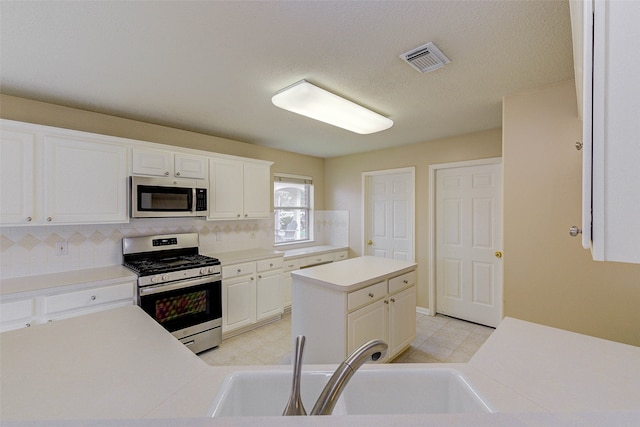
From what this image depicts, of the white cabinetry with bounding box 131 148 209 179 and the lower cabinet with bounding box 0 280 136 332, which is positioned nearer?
the lower cabinet with bounding box 0 280 136 332

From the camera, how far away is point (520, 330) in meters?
1.23

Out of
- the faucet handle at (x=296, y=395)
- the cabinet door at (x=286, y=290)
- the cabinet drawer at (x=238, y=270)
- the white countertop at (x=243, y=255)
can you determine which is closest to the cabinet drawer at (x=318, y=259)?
the cabinet door at (x=286, y=290)

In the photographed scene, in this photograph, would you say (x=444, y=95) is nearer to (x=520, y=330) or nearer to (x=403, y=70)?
(x=403, y=70)

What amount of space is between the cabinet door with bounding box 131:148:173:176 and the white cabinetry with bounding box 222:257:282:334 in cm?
118

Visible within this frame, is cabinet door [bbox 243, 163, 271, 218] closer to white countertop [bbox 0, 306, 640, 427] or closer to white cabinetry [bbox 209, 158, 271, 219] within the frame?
white cabinetry [bbox 209, 158, 271, 219]

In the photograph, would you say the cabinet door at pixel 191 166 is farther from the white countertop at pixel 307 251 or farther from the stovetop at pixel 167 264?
the white countertop at pixel 307 251

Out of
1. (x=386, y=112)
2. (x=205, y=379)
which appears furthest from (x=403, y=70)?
(x=205, y=379)

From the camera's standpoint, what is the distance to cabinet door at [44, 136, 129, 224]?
221 cm

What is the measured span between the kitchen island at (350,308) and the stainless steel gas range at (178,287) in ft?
3.10

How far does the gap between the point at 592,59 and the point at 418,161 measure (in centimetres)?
356

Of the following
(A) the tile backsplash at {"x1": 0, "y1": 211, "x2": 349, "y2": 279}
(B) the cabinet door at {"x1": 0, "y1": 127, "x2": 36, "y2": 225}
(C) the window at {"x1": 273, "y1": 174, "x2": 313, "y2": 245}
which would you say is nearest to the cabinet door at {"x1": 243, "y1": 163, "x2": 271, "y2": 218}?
(A) the tile backsplash at {"x1": 0, "y1": 211, "x2": 349, "y2": 279}

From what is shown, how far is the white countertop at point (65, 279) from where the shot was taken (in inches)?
79.4

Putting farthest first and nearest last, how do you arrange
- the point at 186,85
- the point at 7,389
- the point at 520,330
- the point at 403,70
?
the point at 186,85
the point at 403,70
the point at 520,330
the point at 7,389

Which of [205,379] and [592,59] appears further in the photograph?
[205,379]
